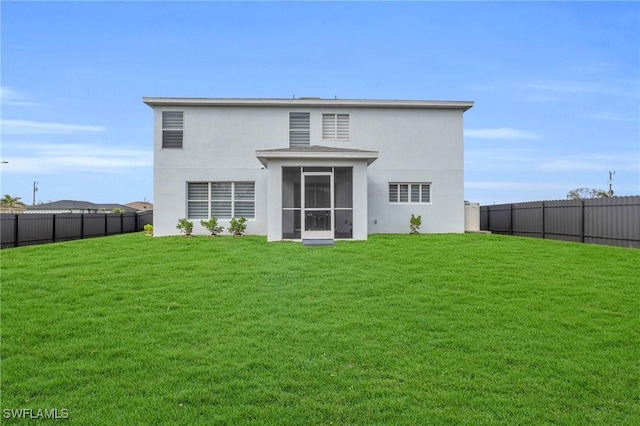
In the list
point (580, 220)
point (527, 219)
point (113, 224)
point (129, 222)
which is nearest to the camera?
point (580, 220)

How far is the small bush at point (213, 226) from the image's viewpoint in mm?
17859

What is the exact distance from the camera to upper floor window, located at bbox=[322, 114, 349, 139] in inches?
762

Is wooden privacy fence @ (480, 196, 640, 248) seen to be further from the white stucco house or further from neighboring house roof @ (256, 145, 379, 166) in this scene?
neighboring house roof @ (256, 145, 379, 166)

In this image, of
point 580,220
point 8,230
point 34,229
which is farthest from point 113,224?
point 580,220

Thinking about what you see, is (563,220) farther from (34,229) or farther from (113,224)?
(113,224)

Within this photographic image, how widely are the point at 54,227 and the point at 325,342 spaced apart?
65.9 feet

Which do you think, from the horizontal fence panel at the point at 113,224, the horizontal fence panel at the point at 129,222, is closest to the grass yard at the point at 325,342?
the horizontal fence panel at the point at 113,224

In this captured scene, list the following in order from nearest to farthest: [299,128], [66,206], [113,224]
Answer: [299,128] → [113,224] → [66,206]

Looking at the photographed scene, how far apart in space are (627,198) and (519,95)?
18.3 feet

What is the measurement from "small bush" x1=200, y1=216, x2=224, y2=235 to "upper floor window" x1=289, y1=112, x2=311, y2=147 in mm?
4880

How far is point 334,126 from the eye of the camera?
1939 cm

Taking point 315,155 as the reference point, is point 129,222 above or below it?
below

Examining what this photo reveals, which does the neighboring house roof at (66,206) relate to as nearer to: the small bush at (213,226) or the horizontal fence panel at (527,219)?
the small bush at (213,226)

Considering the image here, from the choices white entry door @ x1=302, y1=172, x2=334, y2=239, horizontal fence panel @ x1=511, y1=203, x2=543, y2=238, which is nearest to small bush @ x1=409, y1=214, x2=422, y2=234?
white entry door @ x1=302, y1=172, x2=334, y2=239
